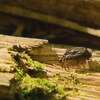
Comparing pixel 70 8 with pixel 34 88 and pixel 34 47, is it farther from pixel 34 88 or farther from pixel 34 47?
pixel 34 88

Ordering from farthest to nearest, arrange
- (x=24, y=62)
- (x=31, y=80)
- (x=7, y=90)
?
(x=24, y=62), (x=31, y=80), (x=7, y=90)

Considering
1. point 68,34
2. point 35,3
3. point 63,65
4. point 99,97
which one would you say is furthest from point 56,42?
point 99,97

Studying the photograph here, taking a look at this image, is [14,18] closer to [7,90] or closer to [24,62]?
[24,62]

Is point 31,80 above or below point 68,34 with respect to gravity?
below

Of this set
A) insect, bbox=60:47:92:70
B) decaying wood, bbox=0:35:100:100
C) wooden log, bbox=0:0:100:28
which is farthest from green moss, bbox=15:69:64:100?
wooden log, bbox=0:0:100:28

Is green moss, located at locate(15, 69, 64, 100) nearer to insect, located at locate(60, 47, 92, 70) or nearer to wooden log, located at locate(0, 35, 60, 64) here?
wooden log, located at locate(0, 35, 60, 64)

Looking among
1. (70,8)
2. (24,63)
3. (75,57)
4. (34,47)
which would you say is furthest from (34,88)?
(70,8)

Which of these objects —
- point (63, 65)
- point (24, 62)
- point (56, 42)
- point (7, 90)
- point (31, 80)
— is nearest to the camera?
point (7, 90)

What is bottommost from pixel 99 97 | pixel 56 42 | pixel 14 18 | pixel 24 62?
pixel 99 97
